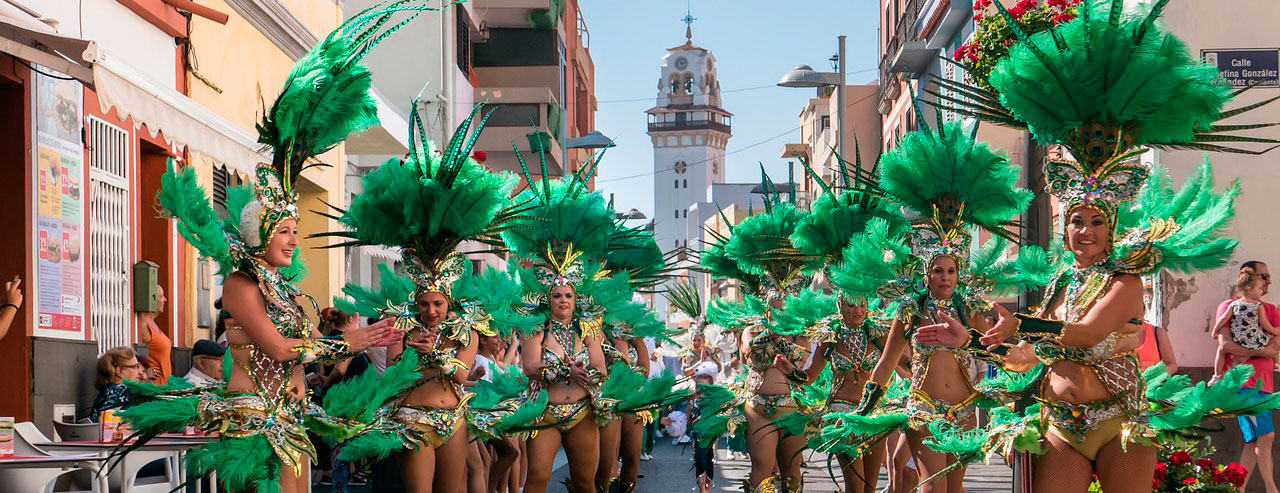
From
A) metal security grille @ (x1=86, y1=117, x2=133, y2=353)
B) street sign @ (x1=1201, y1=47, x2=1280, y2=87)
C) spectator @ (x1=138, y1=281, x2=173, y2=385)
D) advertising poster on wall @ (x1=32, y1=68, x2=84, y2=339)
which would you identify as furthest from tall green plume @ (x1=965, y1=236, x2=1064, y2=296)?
metal security grille @ (x1=86, y1=117, x2=133, y2=353)

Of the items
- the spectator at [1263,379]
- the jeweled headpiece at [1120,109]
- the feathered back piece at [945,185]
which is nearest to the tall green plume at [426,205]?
the feathered back piece at [945,185]

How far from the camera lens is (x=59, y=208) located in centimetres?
1188

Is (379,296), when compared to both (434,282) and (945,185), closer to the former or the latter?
(434,282)

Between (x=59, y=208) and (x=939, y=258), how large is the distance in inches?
275

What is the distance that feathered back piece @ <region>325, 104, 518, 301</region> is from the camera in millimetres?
8969

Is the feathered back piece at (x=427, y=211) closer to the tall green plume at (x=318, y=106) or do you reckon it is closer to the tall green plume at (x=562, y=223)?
the tall green plume at (x=318, y=106)

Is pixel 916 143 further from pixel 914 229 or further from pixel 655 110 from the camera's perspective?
pixel 655 110

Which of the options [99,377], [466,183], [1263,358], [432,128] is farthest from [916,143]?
[432,128]

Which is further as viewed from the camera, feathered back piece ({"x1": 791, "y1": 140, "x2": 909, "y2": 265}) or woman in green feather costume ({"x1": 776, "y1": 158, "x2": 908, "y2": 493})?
feathered back piece ({"x1": 791, "y1": 140, "x2": 909, "y2": 265})

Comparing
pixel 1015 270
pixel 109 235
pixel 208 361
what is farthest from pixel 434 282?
pixel 109 235

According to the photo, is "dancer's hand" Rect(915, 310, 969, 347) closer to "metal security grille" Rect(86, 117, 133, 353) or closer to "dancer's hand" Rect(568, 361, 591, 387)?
"dancer's hand" Rect(568, 361, 591, 387)

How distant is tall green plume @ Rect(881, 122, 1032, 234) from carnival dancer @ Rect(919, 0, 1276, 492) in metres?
1.64

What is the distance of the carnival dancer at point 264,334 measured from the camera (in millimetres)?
7086

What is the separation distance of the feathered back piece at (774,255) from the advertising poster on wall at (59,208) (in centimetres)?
524
